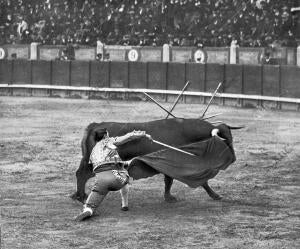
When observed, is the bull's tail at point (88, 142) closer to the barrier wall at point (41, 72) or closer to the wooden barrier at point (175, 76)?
the wooden barrier at point (175, 76)

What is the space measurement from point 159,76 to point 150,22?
2.45 metres

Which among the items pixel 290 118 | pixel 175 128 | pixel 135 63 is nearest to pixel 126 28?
pixel 135 63

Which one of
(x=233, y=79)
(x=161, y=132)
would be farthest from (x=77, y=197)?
(x=233, y=79)

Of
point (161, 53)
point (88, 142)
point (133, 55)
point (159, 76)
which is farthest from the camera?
point (133, 55)

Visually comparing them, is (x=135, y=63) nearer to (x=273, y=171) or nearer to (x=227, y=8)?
(x=227, y=8)

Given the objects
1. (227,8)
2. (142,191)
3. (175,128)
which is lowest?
(142,191)

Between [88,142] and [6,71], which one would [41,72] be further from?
[88,142]

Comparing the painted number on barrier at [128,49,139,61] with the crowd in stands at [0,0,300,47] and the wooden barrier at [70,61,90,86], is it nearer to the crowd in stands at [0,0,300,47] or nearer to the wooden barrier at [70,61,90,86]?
the crowd in stands at [0,0,300,47]

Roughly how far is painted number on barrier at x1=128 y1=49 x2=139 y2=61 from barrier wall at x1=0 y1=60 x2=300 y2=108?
30cm

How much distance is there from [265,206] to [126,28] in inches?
654

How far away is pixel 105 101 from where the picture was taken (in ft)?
72.1

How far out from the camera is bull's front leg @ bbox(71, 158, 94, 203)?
8.27 meters

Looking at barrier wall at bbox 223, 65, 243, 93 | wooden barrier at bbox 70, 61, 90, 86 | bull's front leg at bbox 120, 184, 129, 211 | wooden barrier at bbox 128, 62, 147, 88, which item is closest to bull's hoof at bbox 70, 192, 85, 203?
bull's front leg at bbox 120, 184, 129, 211

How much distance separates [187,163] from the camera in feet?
26.8
